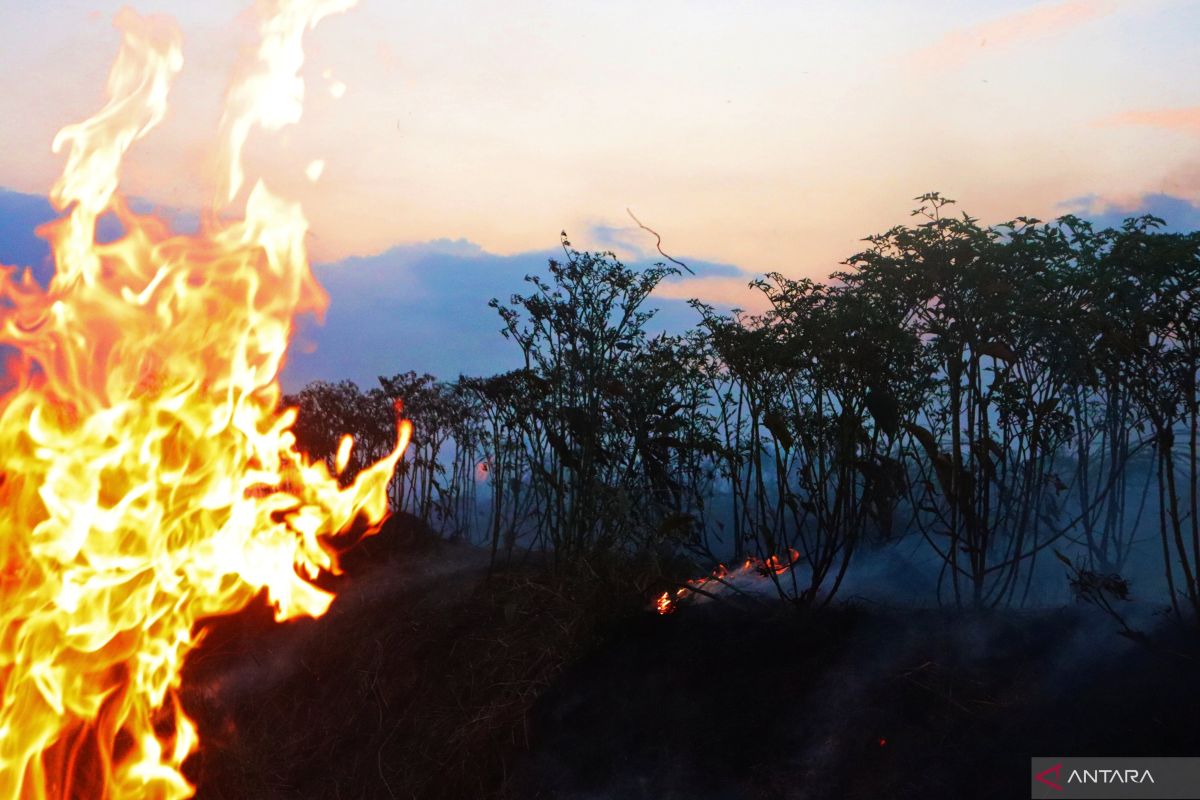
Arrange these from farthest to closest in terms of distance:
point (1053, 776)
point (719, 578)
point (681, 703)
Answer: point (719, 578) → point (681, 703) → point (1053, 776)

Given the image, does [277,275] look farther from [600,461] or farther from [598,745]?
[600,461]

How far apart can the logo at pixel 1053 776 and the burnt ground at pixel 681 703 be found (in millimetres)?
136

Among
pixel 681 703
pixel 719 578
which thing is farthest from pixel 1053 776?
pixel 719 578

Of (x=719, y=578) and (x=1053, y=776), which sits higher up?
(x=719, y=578)

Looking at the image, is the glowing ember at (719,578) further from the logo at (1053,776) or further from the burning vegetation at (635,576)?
the logo at (1053,776)

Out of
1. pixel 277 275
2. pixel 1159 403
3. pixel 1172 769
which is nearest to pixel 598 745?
pixel 1172 769

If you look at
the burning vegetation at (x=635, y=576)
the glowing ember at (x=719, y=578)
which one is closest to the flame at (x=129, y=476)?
the burning vegetation at (x=635, y=576)

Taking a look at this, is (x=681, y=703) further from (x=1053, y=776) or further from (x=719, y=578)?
(x=1053, y=776)

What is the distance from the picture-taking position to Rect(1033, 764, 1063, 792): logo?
20.4ft

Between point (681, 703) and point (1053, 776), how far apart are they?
312 centimetres

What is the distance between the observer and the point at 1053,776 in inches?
247

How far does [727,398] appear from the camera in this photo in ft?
38.9

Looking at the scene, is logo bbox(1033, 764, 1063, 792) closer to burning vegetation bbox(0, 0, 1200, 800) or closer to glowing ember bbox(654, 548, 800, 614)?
burning vegetation bbox(0, 0, 1200, 800)

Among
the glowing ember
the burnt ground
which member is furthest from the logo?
the glowing ember
